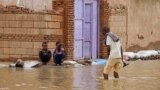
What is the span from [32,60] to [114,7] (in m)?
5.33

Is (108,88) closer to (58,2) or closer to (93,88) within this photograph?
(93,88)

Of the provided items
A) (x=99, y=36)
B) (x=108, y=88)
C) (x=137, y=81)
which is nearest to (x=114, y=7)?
(x=99, y=36)

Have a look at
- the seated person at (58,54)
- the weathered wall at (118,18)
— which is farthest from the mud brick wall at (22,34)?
the weathered wall at (118,18)

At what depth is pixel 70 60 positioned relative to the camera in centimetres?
2072

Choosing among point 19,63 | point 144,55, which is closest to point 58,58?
point 19,63

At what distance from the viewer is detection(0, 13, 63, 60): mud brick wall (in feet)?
65.3

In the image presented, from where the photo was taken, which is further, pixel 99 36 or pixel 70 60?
pixel 99 36

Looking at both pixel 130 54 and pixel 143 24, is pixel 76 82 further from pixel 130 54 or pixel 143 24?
pixel 143 24

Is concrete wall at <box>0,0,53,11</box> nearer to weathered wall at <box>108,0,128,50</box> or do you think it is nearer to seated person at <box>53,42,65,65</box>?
seated person at <box>53,42,65,65</box>

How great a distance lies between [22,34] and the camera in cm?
1997

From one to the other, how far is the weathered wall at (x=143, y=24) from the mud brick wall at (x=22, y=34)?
19.1ft

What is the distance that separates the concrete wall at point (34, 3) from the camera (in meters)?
20.1

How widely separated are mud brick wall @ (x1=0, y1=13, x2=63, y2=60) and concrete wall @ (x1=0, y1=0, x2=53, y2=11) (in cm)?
50

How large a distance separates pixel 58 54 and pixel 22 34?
5.23 ft
